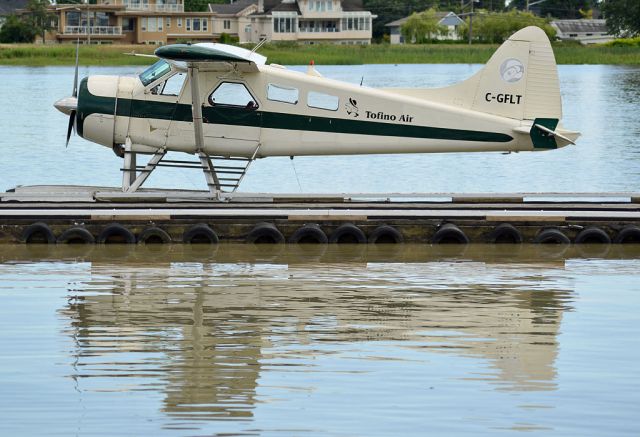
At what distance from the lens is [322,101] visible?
14.6 m

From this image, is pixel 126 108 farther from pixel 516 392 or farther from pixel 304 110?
pixel 516 392

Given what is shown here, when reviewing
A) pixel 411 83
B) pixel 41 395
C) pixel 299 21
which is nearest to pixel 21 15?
pixel 299 21

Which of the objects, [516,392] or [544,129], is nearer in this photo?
[516,392]

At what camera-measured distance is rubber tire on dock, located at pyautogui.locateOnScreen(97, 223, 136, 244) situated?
45.7 ft

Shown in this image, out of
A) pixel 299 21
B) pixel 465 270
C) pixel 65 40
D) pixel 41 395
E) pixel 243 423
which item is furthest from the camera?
pixel 299 21

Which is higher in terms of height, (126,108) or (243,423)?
(126,108)

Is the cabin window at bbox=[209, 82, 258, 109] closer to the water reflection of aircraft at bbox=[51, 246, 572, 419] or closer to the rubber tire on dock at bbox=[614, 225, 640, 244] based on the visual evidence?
the water reflection of aircraft at bbox=[51, 246, 572, 419]

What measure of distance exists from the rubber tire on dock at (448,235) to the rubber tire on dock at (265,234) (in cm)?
165

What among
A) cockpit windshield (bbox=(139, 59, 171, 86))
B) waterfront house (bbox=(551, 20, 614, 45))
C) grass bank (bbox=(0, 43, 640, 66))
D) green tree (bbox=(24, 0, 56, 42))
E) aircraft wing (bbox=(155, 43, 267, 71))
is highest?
aircraft wing (bbox=(155, 43, 267, 71))

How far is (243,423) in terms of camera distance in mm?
8000

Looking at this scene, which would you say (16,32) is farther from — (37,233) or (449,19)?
(37,233)

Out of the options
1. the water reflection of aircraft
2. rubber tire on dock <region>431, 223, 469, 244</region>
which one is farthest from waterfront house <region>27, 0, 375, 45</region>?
the water reflection of aircraft

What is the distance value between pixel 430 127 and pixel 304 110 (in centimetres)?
141

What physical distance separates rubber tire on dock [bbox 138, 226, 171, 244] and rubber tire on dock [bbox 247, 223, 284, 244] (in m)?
0.89
